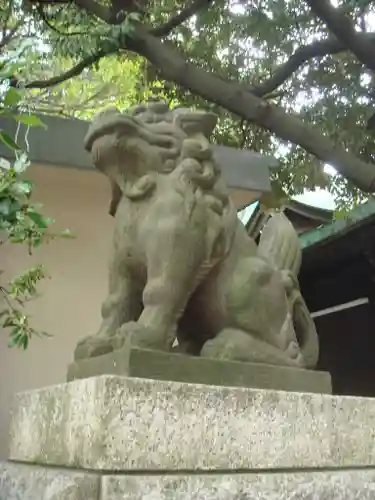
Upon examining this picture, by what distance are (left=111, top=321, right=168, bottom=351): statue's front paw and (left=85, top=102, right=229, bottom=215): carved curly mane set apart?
0.40 metres

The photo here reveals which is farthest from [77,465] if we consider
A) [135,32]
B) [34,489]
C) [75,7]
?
[75,7]

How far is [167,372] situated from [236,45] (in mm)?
3914

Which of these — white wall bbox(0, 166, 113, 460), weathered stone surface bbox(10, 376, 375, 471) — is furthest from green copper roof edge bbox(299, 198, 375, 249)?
weathered stone surface bbox(10, 376, 375, 471)

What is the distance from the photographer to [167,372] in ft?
5.66

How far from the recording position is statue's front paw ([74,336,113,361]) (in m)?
1.81

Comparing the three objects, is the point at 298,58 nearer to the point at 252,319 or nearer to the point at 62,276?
the point at 62,276

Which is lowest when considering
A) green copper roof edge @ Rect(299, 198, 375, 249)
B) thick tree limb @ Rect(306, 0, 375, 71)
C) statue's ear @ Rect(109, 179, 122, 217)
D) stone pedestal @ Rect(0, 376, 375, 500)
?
stone pedestal @ Rect(0, 376, 375, 500)

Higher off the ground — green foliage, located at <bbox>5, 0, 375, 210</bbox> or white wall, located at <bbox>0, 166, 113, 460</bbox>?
green foliage, located at <bbox>5, 0, 375, 210</bbox>

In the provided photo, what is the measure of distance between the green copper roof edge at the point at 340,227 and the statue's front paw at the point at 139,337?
2138mm


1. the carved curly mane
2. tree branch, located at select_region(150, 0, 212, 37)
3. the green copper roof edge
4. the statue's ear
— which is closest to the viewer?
the carved curly mane

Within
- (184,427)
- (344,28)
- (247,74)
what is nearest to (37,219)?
(184,427)

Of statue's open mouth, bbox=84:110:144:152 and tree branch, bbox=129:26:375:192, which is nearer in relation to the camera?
statue's open mouth, bbox=84:110:144:152

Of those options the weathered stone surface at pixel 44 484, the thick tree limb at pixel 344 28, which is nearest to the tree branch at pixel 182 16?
the thick tree limb at pixel 344 28

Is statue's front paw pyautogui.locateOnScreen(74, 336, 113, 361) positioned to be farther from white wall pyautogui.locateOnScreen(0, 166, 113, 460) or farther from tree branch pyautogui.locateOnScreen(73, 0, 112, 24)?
tree branch pyautogui.locateOnScreen(73, 0, 112, 24)
